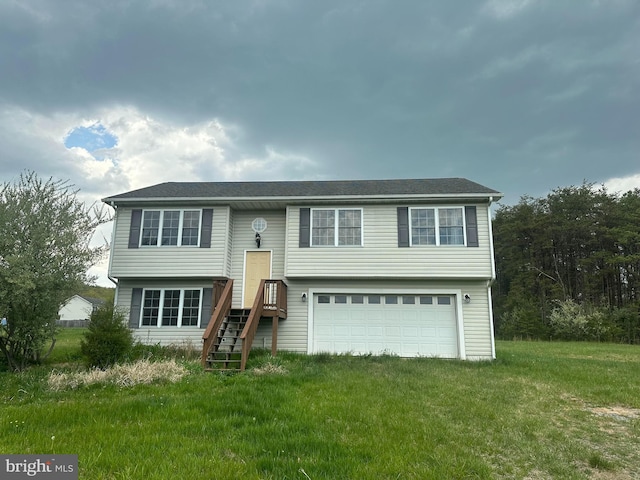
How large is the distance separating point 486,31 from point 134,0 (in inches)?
555

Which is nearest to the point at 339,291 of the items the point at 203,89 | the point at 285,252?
the point at 285,252

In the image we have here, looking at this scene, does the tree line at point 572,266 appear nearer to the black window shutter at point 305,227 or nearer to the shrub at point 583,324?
the shrub at point 583,324

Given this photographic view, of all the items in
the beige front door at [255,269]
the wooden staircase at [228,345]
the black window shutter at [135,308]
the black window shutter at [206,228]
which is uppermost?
the black window shutter at [206,228]

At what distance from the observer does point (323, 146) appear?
19.7m

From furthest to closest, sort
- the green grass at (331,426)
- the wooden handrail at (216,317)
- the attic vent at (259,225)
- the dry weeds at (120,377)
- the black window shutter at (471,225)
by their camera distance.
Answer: the attic vent at (259,225) → the black window shutter at (471,225) → the wooden handrail at (216,317) → the dry weeds at (120,377) → the green grass at (331,426)

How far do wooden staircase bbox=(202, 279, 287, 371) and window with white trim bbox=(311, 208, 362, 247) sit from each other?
2006mm

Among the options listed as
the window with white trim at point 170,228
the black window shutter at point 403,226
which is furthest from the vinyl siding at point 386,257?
the window with white trim at point 170,228

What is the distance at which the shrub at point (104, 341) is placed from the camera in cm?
877

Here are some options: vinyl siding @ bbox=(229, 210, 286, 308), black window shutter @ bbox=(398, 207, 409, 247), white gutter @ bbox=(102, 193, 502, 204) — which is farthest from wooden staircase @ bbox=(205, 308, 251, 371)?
black window shutter @ bbox=(398, 207, 409, 247)

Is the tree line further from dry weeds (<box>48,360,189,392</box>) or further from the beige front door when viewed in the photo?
dry weeds (<box>48,360,189,392</box>)

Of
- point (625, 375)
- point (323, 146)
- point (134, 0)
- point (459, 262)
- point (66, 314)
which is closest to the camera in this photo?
point (625, 375)

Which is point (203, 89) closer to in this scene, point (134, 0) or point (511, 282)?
point (134, 0)

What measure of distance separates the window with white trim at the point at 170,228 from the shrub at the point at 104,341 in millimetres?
3758

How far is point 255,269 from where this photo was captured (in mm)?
12859
